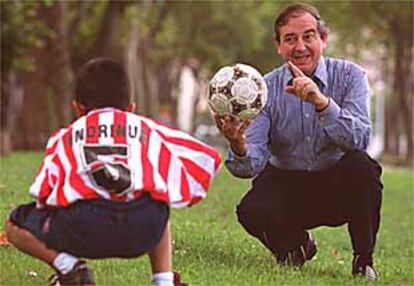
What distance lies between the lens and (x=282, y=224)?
7.36m

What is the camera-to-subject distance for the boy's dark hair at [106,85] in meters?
5.35

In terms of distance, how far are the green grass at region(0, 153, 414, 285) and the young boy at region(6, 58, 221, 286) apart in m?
0.75

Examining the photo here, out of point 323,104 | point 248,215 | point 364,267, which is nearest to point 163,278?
point 323,104

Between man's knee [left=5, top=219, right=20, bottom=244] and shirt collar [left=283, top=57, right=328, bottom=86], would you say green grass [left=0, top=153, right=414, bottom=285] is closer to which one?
man's knee [left=5, top=219, right=20, bottom=244]

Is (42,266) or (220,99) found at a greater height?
(220,99)

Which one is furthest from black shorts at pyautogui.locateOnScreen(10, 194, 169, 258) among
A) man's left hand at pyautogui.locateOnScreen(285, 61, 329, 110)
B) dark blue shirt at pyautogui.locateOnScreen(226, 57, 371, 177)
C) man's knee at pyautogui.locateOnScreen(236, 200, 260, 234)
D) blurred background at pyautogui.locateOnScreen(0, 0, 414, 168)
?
blurred background at pyautogui.locateOnScreen(0, 0, 414, 168)

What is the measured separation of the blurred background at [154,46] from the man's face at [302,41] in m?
9.05

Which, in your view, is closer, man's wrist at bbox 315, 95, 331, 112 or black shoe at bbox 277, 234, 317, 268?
man's wrist at bbox 315, 95, 331, 112

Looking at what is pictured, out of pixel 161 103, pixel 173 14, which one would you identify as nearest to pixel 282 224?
pixel 173 14

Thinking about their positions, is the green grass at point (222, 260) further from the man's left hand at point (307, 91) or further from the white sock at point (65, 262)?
the man's left hand at point (307, 91)

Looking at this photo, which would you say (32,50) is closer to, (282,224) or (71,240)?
(282,224)

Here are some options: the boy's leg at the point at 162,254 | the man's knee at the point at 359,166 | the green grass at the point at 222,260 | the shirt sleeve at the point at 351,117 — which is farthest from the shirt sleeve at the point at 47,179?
the man's knee at the point at 359,166

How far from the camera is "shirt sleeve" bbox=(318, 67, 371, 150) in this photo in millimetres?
6820

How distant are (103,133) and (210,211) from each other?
315 inches
